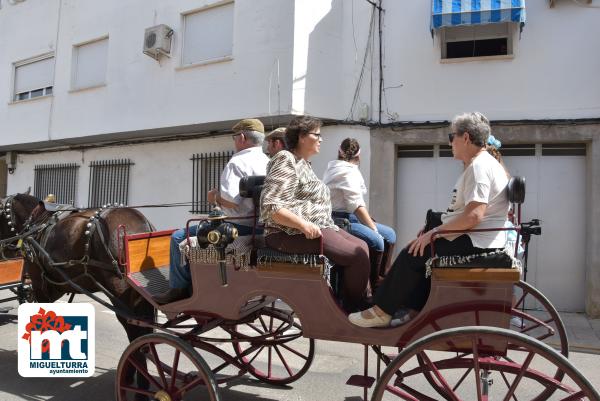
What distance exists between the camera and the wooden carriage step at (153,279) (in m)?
3.50

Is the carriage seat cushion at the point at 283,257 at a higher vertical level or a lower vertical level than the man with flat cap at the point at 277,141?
lower

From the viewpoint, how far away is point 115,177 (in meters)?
11.0

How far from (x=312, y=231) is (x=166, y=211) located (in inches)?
316

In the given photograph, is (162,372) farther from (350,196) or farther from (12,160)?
(12,160)

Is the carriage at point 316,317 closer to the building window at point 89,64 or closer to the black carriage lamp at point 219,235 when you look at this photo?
the black carriage lamp at point 219,235

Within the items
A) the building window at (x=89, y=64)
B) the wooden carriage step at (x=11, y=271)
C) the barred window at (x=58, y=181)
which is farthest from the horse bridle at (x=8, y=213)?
the barred window at (x=58, y=181)

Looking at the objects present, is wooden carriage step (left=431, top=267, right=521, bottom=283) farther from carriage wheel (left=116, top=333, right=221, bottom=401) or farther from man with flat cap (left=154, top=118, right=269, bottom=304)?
carriage wheel (left=116, top=333, right=221, bottom=401)

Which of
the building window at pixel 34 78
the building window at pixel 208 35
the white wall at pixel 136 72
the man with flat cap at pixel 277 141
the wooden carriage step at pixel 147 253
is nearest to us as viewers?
the man with flat cap at pixel 277 141

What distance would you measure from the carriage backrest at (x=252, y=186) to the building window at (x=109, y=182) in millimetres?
8353

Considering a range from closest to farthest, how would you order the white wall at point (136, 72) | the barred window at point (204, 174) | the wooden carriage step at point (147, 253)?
the wooden carriage step at point (147, 253) < the white wall at point (136, 72) < the barred window at point (204, 174)

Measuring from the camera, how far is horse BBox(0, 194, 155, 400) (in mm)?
3893

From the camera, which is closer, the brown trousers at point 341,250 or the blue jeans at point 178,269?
the brown trousers at point 341,250

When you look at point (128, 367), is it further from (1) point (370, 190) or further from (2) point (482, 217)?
(1) point (370, 190)
